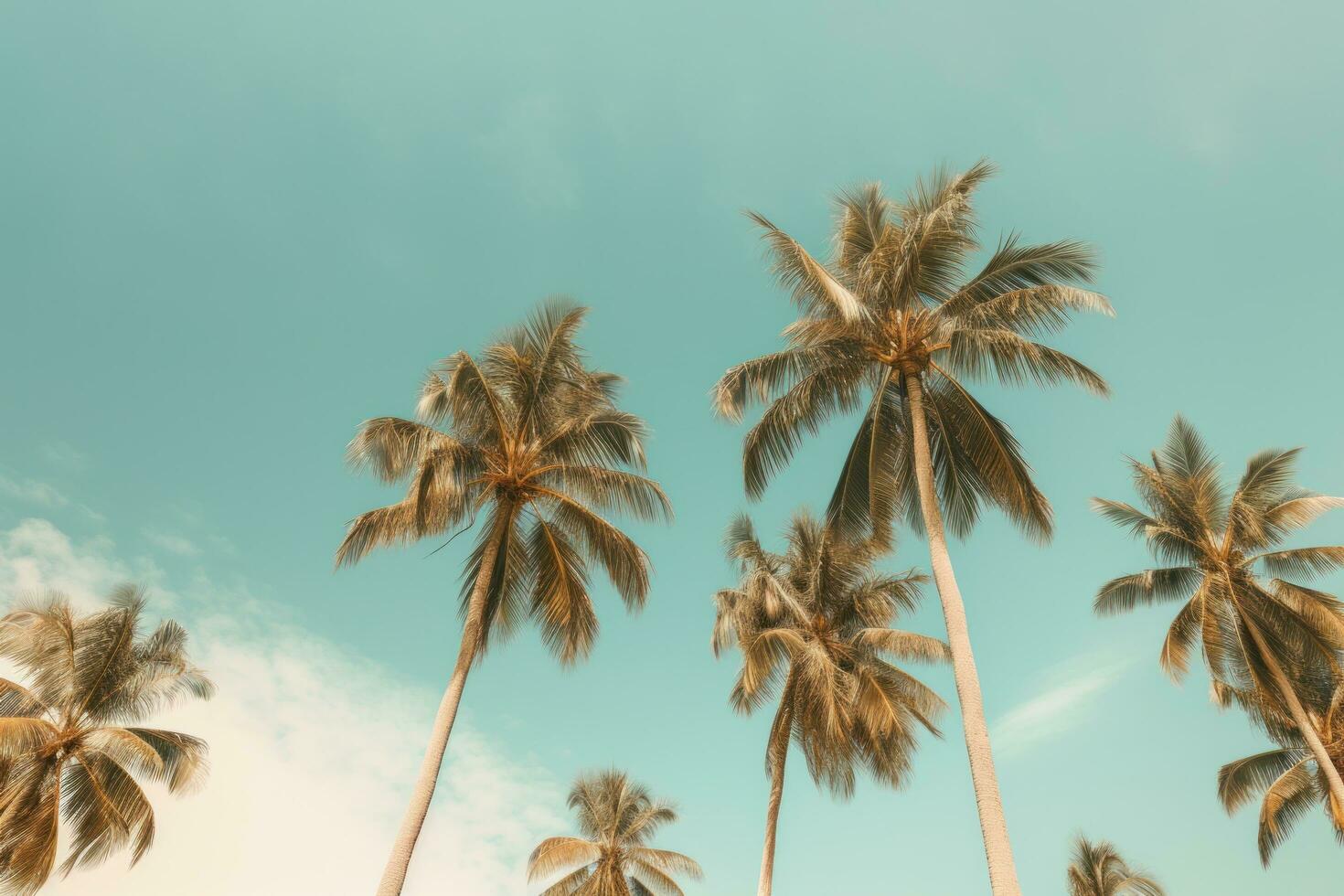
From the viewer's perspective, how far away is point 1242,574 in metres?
19.0

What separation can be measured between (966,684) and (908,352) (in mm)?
5857

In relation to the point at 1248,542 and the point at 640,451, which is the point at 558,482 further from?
the point at 1248,542

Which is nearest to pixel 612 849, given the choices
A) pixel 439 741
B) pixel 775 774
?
pixel 775 774

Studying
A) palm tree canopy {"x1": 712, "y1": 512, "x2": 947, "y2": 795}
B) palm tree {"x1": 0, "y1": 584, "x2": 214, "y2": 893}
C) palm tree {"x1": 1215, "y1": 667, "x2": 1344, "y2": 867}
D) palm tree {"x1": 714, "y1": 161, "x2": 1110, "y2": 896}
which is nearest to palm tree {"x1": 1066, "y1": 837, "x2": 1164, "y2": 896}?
palm tree {"x1": 1215, "y1": 667, "x2": 1344, "y2": 867}

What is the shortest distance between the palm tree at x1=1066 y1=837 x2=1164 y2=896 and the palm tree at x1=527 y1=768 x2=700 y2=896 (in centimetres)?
1807

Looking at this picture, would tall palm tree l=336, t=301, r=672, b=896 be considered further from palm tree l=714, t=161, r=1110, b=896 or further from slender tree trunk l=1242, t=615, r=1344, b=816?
slender tree trunk l=1242, t=615, r=1344, b=816

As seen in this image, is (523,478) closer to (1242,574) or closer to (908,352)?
(908,352)

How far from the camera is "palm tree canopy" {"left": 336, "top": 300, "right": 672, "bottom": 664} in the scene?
13781 millimetres

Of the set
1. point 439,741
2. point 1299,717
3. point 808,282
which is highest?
point 808,282

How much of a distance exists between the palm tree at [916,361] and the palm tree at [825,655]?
13.0 feet

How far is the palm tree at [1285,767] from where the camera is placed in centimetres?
2011

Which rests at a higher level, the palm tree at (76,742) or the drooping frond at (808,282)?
the drooping frond at (808,282)

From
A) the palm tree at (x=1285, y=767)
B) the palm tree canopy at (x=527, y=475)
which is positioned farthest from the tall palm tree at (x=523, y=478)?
the palm tree at (x=1285, y=767)

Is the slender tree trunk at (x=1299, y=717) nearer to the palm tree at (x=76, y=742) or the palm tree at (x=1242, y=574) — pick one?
the palm tree at (x=1242, y=574)
